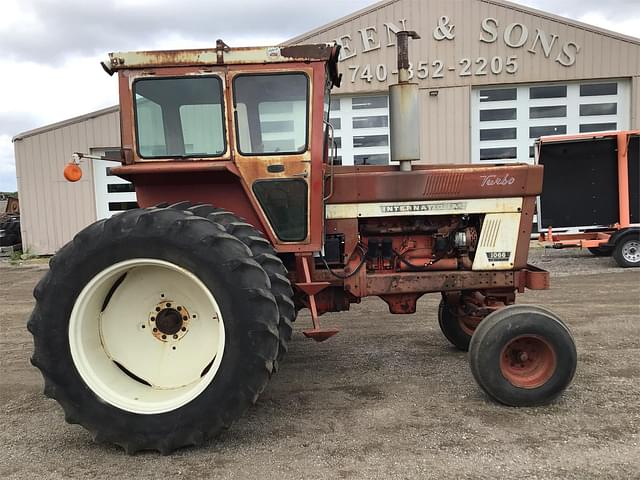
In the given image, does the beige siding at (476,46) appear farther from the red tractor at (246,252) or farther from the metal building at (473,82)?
the red tractor at (246,252)

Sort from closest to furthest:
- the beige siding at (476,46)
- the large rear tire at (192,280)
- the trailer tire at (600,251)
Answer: the large rear tire at (192,280) → the trailer tire at (600,251) → the beige siding at (476,46)

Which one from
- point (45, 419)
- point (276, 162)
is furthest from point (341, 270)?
point (45, 419)

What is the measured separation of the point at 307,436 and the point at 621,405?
6.85 ft

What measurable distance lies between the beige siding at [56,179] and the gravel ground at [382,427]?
810cm

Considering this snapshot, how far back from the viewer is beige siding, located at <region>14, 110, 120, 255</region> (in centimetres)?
1242

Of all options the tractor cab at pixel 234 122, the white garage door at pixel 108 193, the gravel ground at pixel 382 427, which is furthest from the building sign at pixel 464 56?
the tractor cab at pixel 234 122

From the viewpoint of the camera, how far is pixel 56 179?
1257 centimetres

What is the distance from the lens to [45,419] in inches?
142

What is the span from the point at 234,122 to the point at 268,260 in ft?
3.27

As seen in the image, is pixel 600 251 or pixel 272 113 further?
pixel 600 251

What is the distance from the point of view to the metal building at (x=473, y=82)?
11344mm

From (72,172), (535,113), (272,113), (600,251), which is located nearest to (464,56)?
(535,113)

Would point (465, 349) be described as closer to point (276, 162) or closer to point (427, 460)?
point (427, 460)

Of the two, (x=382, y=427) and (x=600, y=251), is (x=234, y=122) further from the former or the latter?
(x=600, y=251)
